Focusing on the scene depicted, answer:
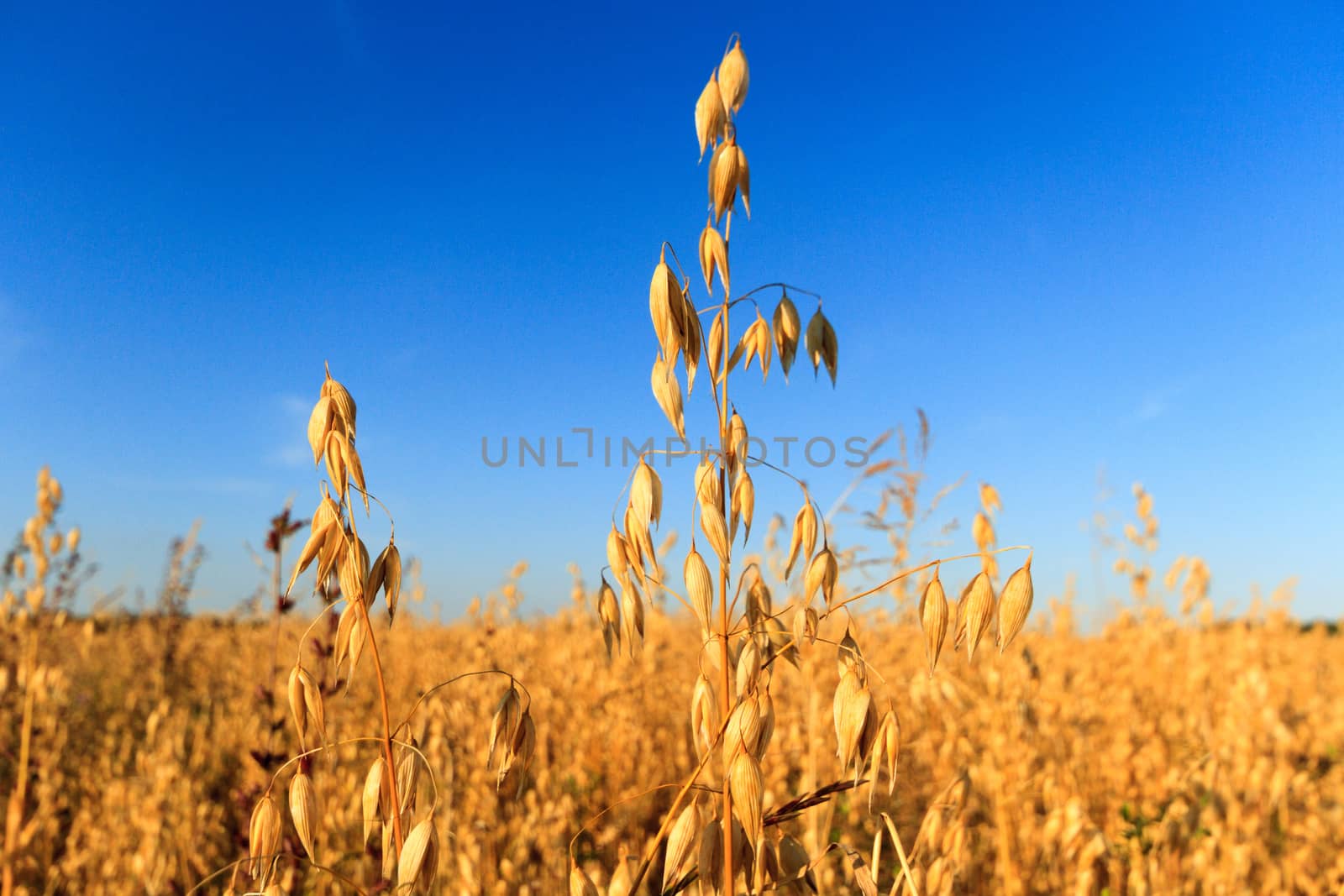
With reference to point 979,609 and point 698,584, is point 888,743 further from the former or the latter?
point 698,584

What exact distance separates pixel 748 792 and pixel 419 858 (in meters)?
0.41

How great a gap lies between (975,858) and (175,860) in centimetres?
259

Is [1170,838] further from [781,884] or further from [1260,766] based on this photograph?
[781,884]

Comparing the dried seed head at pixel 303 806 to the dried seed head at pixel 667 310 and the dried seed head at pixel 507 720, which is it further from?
the dried seed head at pixel 667 310

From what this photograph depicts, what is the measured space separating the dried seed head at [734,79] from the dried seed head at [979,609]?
766mm

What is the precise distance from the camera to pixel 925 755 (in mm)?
3297

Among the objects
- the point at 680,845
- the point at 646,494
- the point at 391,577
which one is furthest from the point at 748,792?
the point at 391,577

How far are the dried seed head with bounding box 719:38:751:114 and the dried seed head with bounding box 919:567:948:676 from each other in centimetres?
73

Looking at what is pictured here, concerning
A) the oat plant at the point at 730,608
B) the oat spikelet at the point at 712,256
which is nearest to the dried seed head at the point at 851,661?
the oat plant at the point at 730,608

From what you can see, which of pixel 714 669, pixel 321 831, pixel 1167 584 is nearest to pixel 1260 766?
pixel 1167 584

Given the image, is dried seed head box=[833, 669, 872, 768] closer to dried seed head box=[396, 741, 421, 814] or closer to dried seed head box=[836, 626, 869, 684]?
dried seed head box=[836, 626, 869, 684]

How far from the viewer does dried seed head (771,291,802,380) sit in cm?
120

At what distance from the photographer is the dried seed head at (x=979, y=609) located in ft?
3.68

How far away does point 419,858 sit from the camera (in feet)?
3.20
